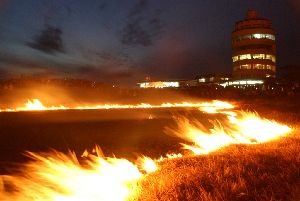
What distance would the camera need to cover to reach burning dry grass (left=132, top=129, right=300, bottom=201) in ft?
24.7

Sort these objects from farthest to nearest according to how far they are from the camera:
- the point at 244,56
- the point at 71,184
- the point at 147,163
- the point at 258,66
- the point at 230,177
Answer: the point at 244,56 → the point at 258,66 → the point at 147,163 → the point at 71,184 → the point at 230,177

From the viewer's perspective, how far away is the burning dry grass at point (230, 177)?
7.54 metres

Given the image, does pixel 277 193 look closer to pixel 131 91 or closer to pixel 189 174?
pixel 189 174

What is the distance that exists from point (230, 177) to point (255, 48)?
11678 cm

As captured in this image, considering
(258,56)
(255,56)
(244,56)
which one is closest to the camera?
(255,56)

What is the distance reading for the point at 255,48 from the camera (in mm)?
120188

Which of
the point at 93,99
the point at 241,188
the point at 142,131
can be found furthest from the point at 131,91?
the point at 241,188

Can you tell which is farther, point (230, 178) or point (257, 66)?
point (257, 66)

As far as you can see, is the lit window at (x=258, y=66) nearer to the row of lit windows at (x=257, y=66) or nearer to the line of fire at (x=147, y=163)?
the row of lit windows at (x=257, y=66)

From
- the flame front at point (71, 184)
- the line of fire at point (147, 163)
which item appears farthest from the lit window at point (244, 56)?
the flame front at point (71, 184)

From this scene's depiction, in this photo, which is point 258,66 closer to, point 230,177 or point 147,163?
point 147,163

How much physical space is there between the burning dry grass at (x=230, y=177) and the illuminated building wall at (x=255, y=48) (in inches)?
4320

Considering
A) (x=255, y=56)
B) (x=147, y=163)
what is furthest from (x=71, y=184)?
(x=255, y=56)

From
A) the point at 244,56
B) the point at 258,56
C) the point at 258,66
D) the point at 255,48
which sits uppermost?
the point at 255,48
